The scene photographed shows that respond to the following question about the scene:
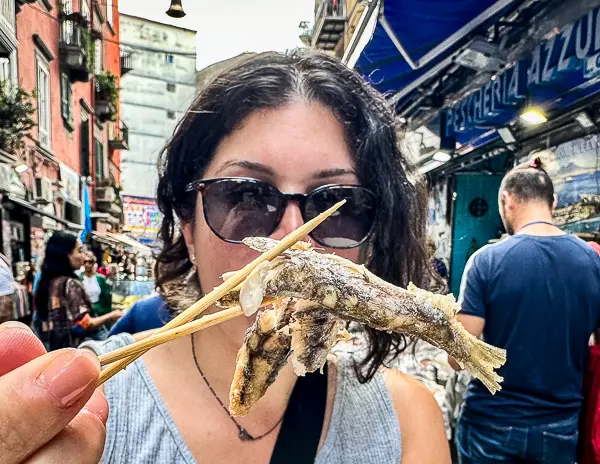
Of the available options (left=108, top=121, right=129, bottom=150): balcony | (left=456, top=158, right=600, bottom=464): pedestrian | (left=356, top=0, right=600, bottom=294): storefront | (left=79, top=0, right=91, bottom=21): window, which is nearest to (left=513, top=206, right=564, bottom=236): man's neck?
(left=456, top=158, right=600, bottom=464): pedestrian

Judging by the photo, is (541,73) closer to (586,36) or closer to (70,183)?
(586,36)

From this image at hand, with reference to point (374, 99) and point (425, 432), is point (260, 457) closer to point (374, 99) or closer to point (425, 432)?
point (425, 432)

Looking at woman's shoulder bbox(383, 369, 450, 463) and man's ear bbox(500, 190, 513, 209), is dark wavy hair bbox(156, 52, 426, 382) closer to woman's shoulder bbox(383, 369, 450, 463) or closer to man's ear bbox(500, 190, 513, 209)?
woman's shoulder bbox(383, 369, 450, 463)

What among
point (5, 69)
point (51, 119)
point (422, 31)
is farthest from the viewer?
point (51, 119)

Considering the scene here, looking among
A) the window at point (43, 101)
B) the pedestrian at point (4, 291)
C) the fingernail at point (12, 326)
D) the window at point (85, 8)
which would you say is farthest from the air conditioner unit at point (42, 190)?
the fingernail at point (12, 326)

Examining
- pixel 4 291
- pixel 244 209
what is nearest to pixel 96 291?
pixel 4 291

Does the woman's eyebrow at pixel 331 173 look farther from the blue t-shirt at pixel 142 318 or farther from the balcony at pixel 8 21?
the balcony at pixel 8 21
